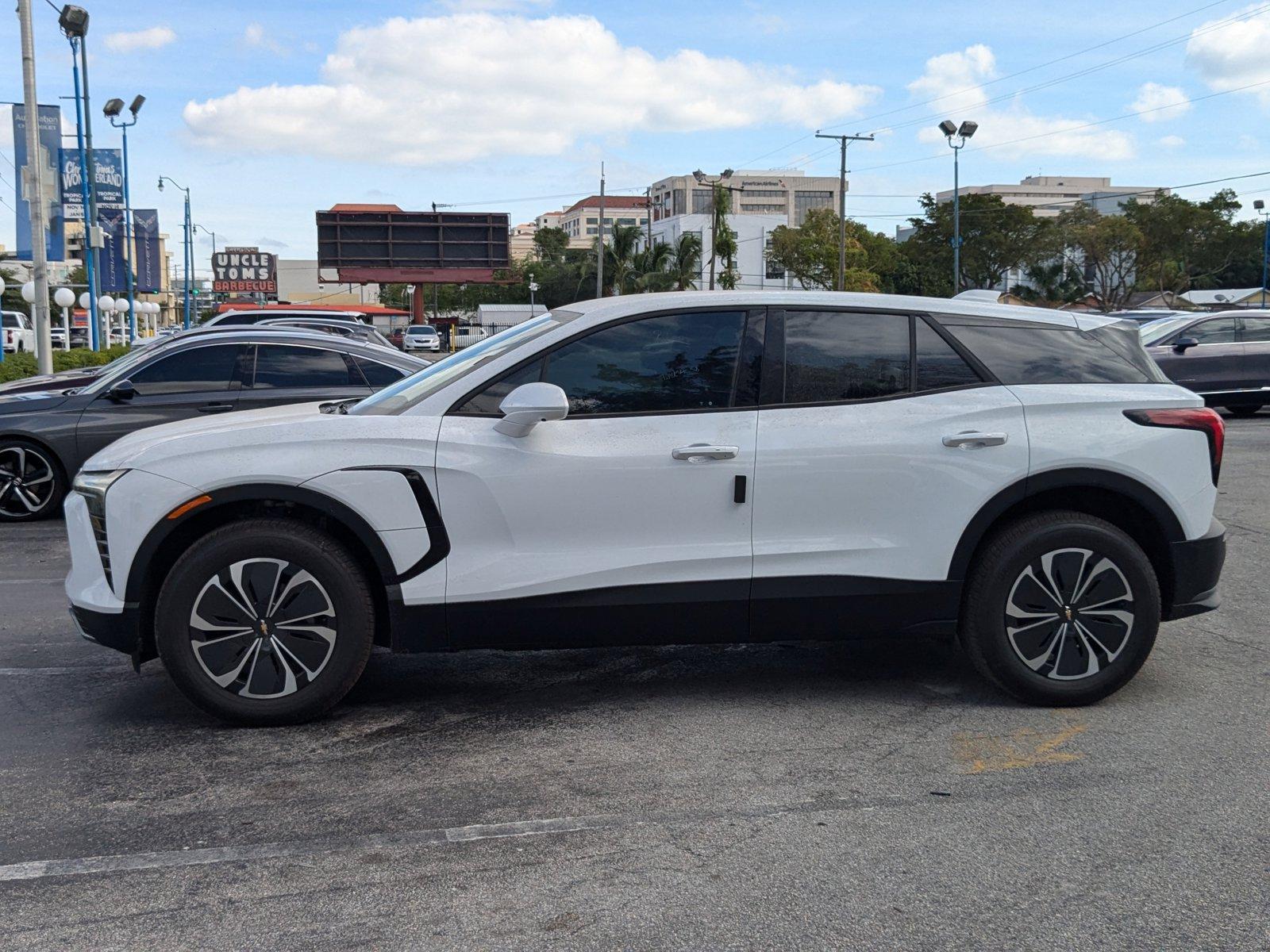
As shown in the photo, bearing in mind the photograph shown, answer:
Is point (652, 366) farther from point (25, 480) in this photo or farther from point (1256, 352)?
point (1256, 352)

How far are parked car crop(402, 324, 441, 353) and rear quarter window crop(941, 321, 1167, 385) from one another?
54.5 metres

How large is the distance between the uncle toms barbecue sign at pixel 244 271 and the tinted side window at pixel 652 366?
11209cm

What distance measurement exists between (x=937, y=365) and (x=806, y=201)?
18152 cm

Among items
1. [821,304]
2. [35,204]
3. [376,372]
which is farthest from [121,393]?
[35,204]

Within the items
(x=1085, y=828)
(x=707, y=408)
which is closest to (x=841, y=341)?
(x=707, y=408)

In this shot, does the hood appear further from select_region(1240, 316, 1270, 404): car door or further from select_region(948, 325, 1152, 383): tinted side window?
select_region(1240, 316, 1270, 404): car door

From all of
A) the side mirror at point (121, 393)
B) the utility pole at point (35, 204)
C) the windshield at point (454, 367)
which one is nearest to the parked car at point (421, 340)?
the utility pole at point (35, 204)

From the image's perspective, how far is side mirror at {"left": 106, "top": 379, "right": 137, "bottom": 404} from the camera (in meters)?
10.2

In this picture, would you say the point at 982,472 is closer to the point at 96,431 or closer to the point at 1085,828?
the point at 1085,828

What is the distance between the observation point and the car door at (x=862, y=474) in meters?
4.84

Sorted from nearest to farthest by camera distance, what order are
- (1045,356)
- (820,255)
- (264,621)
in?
(264,621)
(1045,356)
(820,255)

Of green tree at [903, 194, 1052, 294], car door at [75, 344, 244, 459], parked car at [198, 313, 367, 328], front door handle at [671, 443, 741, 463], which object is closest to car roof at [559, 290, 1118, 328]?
front door handle at [671, 443, 741, 463]

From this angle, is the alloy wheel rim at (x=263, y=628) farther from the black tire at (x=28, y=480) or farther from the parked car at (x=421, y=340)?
the parked car at (x=421, y=340)

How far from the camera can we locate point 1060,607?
4.97 meters
